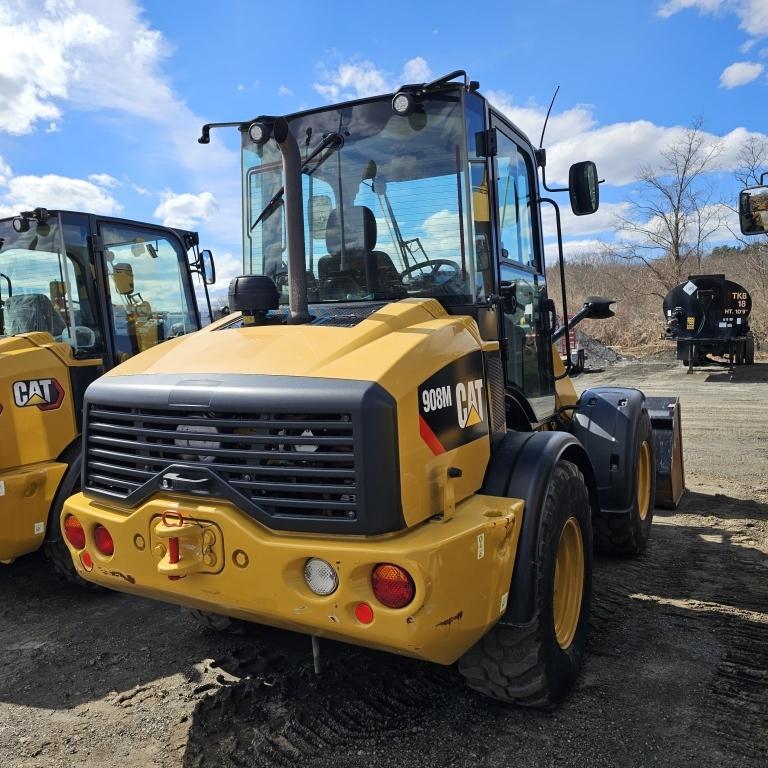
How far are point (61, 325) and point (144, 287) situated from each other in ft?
2.81

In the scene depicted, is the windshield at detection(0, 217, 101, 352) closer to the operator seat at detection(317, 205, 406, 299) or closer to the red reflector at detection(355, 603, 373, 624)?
the operator seat at detection(317, 205, 406, 299)

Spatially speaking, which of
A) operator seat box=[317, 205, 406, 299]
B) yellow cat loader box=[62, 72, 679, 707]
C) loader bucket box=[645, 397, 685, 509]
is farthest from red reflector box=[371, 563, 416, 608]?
loader bucket box=[645, 397, 685, 509]

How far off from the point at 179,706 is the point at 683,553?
3.59 metres

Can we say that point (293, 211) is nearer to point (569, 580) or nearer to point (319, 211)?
point (319, 211)

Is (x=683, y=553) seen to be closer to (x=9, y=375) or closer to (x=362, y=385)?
(x=362, y=385)

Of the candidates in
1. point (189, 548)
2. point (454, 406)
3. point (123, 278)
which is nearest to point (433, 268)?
point (454, 406)

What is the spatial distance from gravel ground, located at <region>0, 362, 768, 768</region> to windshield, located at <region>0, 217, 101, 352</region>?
1.88 m

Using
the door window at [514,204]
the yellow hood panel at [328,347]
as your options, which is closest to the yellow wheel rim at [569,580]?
the yellow hood panel at [328,347]

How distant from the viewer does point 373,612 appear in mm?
2277

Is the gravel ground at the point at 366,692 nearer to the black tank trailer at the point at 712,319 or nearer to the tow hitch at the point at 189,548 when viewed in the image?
the tow hitch at the point at 189,548

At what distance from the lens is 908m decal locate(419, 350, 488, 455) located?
2.51m

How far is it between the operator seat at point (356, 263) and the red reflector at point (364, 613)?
154 centimetres

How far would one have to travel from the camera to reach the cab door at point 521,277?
3609 mm

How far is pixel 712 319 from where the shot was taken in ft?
55.2
